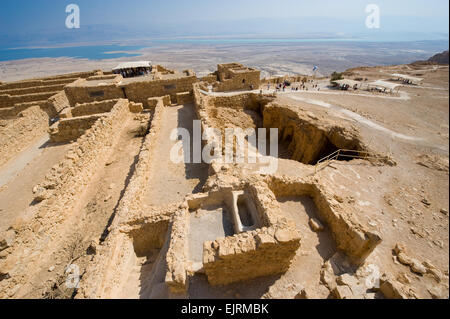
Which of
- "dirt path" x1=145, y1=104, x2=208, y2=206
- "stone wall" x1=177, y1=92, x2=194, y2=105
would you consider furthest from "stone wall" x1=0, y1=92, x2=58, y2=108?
"dirt path" x1=145, y1=104, x2=208, y2=206

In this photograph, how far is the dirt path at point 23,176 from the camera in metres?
7.16

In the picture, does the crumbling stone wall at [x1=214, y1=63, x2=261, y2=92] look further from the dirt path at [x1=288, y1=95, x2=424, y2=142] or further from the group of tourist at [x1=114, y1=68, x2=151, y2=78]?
the group of tourist at [x1=114, y1=68, x2=151, y2=78]

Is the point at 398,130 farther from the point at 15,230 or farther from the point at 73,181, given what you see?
the point at 15,230

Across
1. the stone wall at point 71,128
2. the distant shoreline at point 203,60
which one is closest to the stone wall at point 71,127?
the stone wall at point 71,128

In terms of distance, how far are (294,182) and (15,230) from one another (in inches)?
353

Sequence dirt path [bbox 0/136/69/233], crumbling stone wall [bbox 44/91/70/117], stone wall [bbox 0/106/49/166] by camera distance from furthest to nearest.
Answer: crumbling stone wall [bbox 44/91/70/117]
stone wall [bbox 0/106/49/166]
dirt path [bbox 0/136/69/233]

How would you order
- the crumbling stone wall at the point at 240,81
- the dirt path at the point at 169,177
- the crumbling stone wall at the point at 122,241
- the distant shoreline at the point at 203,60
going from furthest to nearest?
1. the distant shoreline at the point at 203,60
2. the crumbling stone wall at the point at 240,81
3. the dirt path at the point at 169,177
4. the crumbling stone wall at the point at 122,241

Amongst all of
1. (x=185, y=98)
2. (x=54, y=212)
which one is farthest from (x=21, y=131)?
(x=185, y=98)

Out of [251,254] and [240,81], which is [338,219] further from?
[240,81]

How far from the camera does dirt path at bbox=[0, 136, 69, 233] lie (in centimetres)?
716

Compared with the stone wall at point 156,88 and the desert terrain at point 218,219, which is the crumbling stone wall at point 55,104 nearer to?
the desert terrain at point 218,219

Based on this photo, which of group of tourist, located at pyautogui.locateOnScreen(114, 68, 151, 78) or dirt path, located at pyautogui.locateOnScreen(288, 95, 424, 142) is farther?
group of tourist, located at pyautogui.locateOnScreen(114, 68, 151, 78)
